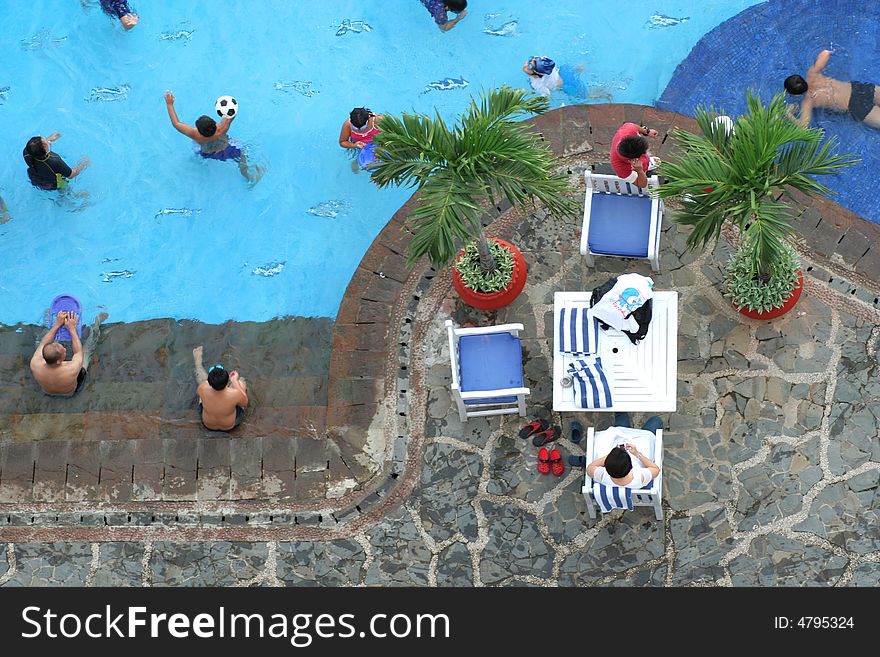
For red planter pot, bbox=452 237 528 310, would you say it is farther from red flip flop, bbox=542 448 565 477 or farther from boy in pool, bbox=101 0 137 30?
boy in pool, bbox=101 0 137 30

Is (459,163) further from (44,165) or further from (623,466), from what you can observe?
(44,165)

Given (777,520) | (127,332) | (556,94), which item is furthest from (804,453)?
(127,332)

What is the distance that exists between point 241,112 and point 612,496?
803 centimetres

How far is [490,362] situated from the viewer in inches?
577

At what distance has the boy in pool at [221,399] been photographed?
14820 mm

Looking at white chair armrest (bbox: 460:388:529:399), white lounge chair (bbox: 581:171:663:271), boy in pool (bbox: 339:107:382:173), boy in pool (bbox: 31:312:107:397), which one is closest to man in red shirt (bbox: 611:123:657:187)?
white lounge chair (bbox: 581:171:663:271)

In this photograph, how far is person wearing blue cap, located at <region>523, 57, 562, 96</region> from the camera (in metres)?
16.6

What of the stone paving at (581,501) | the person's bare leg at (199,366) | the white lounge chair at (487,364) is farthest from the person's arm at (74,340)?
the white lounge chair at (487,364)

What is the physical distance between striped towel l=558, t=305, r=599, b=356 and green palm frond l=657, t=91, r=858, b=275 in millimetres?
1786

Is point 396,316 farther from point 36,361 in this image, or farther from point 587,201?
point 36,361

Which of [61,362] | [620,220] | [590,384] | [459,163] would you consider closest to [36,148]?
[61,362]

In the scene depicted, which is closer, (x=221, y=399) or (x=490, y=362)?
(x=490, y=362)

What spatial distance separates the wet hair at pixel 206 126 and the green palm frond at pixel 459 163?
3.91m

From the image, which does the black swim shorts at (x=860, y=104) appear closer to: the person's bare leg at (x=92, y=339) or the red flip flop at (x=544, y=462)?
the red flip flop at (x=544, y=462)
